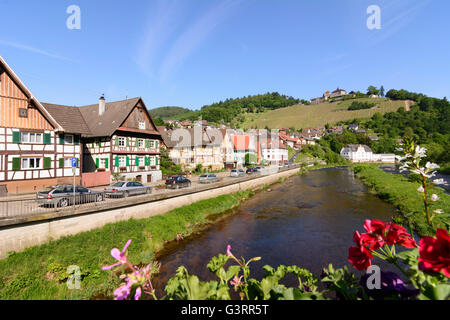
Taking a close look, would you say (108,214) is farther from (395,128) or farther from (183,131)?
(395,128)

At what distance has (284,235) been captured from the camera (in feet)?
59.5

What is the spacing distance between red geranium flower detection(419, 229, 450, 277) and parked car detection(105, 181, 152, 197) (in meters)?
19.2

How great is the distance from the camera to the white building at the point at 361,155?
114 m

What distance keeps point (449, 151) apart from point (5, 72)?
8911 centimetres

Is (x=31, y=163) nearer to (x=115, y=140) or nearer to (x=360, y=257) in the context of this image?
(x=115, y=140)

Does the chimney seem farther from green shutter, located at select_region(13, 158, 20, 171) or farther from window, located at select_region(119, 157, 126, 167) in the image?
green shutter, located at select_region(13, 158, 20, 171)

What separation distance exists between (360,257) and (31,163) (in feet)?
90.6

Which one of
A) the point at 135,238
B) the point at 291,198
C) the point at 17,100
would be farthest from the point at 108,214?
the point at 291,198

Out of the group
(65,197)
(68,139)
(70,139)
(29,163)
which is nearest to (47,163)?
(29,163)

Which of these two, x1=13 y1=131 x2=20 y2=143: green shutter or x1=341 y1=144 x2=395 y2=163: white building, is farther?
x1=341 y1=144 x2=395 y2=163: white building

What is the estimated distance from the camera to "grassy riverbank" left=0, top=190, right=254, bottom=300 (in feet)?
33.5

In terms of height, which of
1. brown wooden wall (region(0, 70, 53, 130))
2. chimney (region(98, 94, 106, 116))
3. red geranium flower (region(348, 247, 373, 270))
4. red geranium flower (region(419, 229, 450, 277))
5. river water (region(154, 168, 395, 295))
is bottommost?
river water (region(154, 168, 395, 295))

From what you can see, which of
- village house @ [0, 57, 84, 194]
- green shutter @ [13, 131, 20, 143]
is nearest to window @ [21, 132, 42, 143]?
village house @ [0, 57, 84, 194]

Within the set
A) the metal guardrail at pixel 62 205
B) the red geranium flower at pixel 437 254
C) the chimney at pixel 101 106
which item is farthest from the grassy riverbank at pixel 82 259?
the chimney at pixel 101 106
